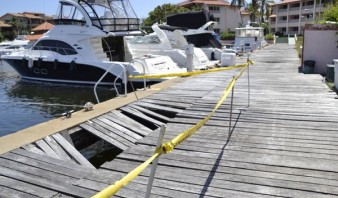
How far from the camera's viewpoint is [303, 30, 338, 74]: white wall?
14086mm

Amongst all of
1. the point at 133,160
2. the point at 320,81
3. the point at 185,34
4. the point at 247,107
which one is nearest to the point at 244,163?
the point at 133,160

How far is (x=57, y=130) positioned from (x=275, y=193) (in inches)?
160

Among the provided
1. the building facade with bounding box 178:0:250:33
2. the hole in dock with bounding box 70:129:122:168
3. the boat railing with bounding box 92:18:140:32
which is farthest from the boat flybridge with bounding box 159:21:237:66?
the building facade with bounding box 178:0:250:33

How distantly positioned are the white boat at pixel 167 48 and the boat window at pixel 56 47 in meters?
3.60

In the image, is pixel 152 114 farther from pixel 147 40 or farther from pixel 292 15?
pixel 292 15

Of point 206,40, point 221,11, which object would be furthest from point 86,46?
point 221,11

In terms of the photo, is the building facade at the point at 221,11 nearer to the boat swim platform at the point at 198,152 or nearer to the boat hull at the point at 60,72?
the boat hull at the point at 60,72

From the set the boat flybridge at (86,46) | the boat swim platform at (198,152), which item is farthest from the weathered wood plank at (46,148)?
the boat flybridge at (86,46)

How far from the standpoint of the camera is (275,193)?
3.78m

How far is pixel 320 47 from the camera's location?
14406 millimetres

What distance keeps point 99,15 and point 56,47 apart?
3.04 meters

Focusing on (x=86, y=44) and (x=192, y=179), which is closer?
(x=192, y=179)

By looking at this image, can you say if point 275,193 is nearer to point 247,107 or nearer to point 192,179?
point 192,179

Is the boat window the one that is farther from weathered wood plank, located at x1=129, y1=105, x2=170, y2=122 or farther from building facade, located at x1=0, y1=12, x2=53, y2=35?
building facade, located at x1=0, y1=12, x2=53, y2=35
